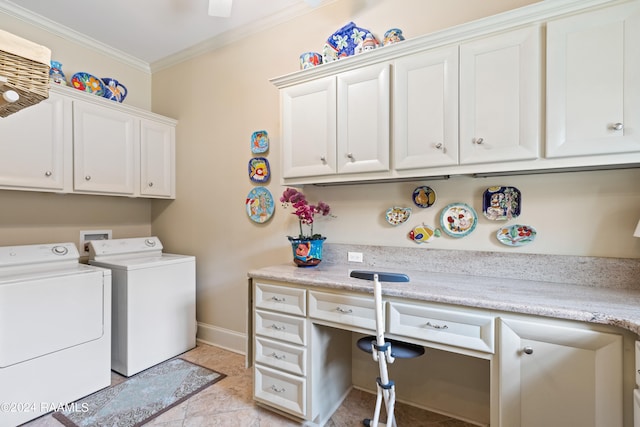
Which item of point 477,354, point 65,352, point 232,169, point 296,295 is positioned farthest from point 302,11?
point 65,352

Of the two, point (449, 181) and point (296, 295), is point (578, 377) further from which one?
point (296, 295)

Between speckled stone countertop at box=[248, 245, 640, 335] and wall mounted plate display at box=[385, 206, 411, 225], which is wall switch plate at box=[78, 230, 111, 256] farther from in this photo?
wall mounted plate display at box=[385, 206, 411, 225]

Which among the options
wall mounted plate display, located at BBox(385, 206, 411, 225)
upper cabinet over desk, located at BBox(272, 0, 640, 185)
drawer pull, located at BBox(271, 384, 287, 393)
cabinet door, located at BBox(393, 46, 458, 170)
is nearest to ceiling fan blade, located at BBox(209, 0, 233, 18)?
upper cabinet over desk, located at BBox(272, 0, 640, 185)

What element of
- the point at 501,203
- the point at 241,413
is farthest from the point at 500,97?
the point at 241,413

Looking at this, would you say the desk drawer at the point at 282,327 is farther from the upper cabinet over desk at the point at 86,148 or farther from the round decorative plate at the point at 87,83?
the round decorative plate at the point at 87,83

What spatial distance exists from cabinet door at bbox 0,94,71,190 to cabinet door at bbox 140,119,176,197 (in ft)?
1.99

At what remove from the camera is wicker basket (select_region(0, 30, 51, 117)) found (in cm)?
71

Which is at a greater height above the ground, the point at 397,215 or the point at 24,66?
the point at 24,66

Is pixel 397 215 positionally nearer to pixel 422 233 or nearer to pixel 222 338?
pixel 422 233

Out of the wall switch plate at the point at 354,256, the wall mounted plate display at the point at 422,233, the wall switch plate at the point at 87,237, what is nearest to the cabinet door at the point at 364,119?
the wall mounted plate display at the point at 422,233

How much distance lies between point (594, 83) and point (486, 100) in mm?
403

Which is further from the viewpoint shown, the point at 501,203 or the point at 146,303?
the point at 146,303

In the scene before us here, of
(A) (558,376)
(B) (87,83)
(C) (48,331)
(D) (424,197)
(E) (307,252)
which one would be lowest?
(C) (48,331)

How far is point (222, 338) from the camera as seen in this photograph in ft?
9.08
